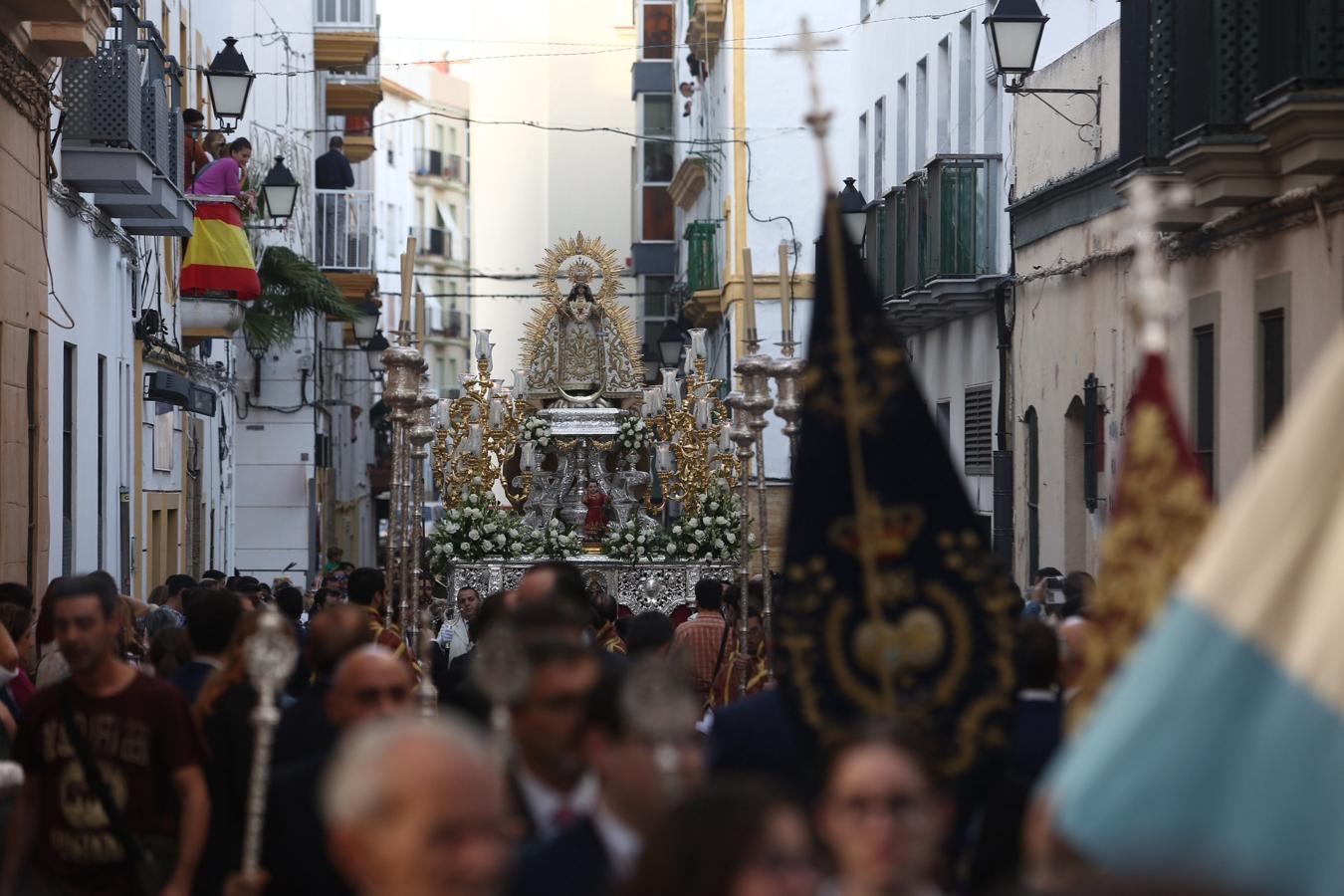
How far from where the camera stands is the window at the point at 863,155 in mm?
30234

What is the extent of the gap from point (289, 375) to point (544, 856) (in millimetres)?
32425

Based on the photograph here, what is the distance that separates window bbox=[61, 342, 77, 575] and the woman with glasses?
47.5 feet

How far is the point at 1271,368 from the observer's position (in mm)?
14352

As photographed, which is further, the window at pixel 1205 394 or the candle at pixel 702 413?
the candle at pixel 702 413

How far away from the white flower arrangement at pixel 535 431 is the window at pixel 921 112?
252 inches

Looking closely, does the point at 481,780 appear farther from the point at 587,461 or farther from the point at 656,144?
the point at 656,144

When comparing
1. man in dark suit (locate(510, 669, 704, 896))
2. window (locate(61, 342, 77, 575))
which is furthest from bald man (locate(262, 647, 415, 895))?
window (locate(61, 342, 77, 575))

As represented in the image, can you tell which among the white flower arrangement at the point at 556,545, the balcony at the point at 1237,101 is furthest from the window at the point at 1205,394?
the white flower arrangement at the point at 556,545

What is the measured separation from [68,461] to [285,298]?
11997 millimetres

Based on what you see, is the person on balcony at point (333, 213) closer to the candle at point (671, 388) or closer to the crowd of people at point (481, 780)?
the candle at point (671, 388)

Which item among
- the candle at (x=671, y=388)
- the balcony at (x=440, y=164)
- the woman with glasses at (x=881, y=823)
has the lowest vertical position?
the woman with glasses at (x=881, y=823)

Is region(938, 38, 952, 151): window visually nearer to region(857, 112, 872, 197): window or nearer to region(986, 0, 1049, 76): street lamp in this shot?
region(857, 112, 872, 197): window

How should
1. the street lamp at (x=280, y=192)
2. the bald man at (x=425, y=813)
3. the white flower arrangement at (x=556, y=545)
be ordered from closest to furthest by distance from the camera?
the bald man at (x=425, y=813), the white flower arrangement at (x=556, y=545), the street lamp at (x=280, y=192)

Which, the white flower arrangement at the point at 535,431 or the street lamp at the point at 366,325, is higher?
the street lamp at the point at 366,325
